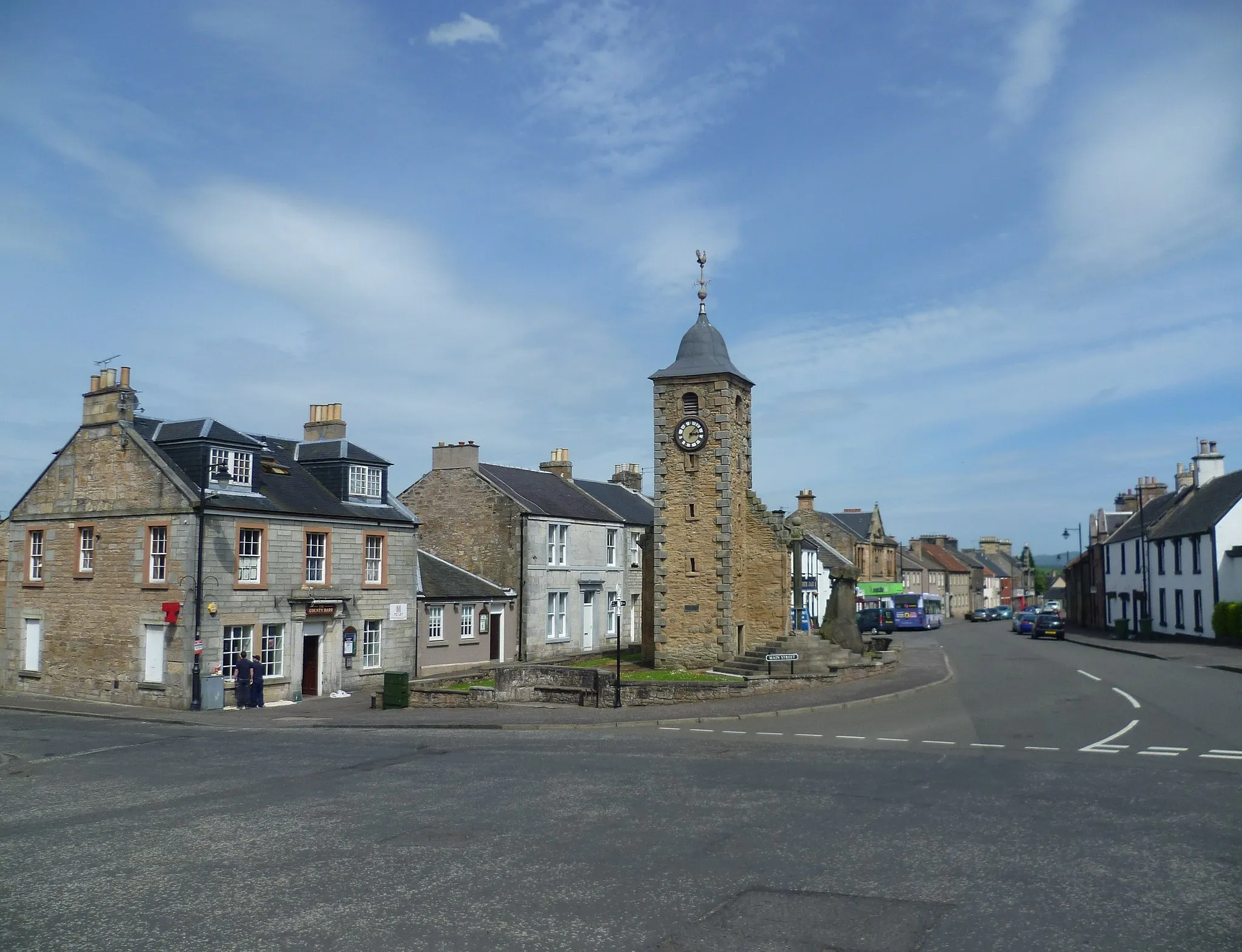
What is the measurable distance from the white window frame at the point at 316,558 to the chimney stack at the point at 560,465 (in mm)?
20358

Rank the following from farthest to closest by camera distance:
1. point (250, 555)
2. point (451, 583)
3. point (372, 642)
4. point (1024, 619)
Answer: point (1024, 619) → point (451, 583) → point (372, 642) → point (250, 555)

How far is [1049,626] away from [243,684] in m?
45.3

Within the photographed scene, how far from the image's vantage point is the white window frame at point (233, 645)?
28.4 m

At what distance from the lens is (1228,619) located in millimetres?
45750

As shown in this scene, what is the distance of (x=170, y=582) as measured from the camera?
28.3 m

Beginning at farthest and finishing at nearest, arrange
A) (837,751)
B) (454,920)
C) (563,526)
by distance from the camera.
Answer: (563,526), (837,751), (454,920)

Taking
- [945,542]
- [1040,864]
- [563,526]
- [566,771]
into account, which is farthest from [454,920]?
[945,542]

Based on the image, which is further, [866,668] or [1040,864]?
[866,668]

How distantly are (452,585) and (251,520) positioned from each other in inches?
418

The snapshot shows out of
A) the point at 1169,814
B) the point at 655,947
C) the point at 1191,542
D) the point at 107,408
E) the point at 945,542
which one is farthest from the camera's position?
the point at 945,542

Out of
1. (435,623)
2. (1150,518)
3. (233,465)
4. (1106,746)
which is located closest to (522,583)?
(435,623)

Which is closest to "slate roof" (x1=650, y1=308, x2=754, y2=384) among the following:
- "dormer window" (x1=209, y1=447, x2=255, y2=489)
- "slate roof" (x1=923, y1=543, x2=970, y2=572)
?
"dormer window" (x1=209, y1=447, x2=255, y2=489)

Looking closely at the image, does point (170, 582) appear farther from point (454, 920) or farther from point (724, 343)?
point (454, 920)

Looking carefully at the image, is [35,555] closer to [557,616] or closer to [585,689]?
[585,689]
